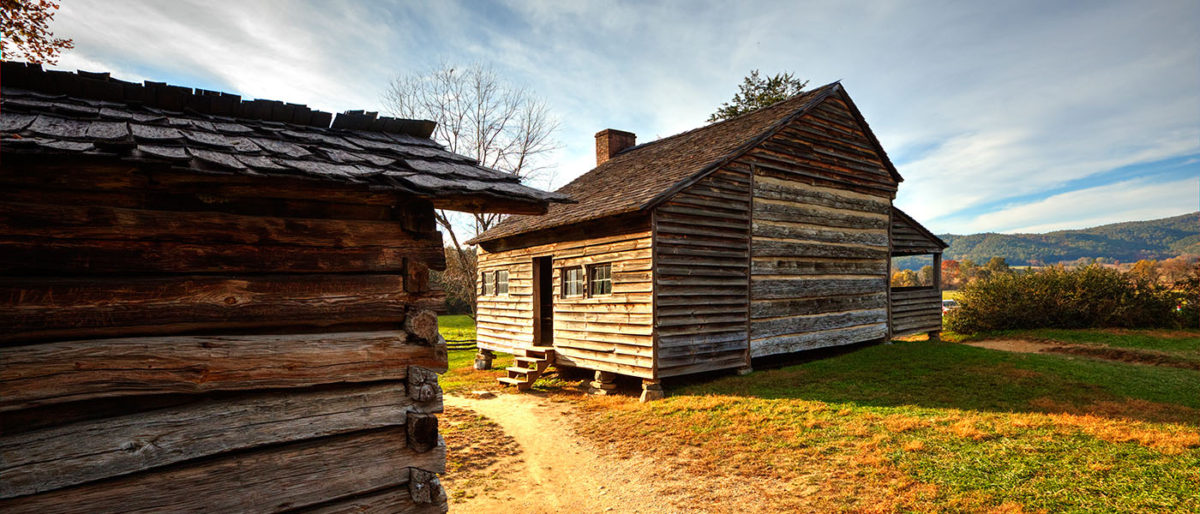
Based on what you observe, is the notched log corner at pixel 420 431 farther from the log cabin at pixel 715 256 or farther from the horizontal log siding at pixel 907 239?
the horizontal log siding at pixel 907 239

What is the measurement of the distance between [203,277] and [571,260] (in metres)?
9.06

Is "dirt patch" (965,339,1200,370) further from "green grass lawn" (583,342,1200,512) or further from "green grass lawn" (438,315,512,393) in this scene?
"green grass lawn" (438,315,512,393)

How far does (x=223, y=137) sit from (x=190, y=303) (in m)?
1.08

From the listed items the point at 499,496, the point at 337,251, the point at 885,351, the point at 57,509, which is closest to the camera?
the point at 57,509

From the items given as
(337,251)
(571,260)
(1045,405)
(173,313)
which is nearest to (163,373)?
(173,313)

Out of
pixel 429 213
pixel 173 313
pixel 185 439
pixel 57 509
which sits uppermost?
pixel 429 213

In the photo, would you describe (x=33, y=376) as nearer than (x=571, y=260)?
Yes

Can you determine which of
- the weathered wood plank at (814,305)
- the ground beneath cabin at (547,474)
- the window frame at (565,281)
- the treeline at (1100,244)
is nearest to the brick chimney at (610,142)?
the window frame at (565,281)

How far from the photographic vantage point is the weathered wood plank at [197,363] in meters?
2.78

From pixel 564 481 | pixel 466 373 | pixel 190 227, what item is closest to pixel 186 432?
pixel 190 227

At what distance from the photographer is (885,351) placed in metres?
13.3

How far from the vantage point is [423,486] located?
12.3 feet

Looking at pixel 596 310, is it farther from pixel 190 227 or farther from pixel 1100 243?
pixel 1100 243

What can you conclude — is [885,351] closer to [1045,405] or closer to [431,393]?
[1045,405]
